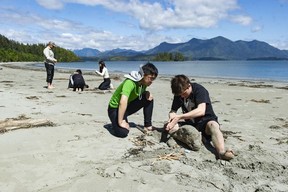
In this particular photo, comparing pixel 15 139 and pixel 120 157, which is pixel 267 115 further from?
pixel 15 139

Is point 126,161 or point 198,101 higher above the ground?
point 198,101

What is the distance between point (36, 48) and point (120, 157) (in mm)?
148477

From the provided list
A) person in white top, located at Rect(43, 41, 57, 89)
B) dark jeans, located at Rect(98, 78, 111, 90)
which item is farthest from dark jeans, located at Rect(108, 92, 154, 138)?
person in white top, located at Rect(43, 41, 57, 89)

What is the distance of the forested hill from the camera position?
343ft

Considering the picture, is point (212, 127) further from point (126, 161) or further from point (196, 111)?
point (126, 161)

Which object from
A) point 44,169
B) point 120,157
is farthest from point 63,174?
point 120,157

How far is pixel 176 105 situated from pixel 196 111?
0.56 meters

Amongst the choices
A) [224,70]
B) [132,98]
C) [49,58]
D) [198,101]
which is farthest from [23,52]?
→ [198,101]

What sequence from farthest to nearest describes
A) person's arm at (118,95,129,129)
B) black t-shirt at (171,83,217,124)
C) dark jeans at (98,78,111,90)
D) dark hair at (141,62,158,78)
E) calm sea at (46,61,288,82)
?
calm sea at (46,61,288,82) → dark jeans at (98,78,111,90) → person's arm at (118,95,129,129) → dark hair at (141,62,158,78) → black t-shirt at (171,83,217,124)

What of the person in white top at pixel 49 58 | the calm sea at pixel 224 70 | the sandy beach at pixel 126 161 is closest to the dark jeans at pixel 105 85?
the person in white top at pixel 49 58

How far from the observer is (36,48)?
14412 centimetres

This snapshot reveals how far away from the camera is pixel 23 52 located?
5276 inches

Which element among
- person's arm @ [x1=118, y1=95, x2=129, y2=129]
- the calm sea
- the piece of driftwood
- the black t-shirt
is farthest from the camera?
the calm sea

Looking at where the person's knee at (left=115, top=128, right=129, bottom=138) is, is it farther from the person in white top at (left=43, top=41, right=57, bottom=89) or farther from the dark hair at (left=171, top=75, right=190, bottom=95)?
the person in white top at (left=43, top=41, right=57, bottom=89)
